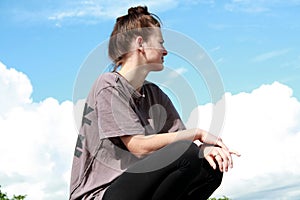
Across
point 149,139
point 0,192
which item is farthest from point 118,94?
point 0,192

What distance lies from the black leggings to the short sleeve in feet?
0.58

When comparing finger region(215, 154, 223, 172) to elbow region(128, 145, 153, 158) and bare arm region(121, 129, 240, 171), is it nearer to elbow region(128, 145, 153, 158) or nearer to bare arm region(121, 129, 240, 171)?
bare arm region(121, 129, 240, 171)

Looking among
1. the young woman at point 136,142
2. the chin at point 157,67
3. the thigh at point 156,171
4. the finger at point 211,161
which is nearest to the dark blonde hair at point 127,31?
the young woman at point 136,142

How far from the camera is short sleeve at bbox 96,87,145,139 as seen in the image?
8.25ft

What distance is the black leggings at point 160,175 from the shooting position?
246cm

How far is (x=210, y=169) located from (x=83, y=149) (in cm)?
70

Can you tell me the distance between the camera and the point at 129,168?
98.7 inches

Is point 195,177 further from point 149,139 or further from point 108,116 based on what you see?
point 108,116

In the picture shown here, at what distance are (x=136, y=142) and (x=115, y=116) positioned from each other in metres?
0.17

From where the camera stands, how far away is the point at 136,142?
2508 millimetres

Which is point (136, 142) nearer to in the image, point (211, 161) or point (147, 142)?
point (147, 142)

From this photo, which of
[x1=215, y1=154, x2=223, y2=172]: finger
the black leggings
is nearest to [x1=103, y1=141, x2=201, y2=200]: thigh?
the black leggings

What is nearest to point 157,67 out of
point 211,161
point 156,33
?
point 156,33

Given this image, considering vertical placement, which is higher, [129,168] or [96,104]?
[96,104]
